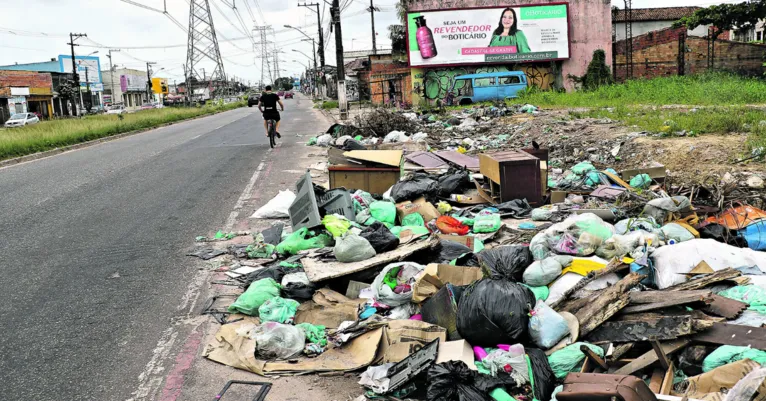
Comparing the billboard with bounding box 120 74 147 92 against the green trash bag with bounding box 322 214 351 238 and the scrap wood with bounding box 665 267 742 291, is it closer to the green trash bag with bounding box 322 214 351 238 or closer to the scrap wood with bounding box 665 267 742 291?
the green trash bag with bounding box 322 214 351 238

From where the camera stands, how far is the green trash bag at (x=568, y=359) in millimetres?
3568

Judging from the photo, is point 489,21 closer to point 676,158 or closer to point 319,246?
point 676,158

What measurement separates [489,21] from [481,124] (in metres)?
16.6

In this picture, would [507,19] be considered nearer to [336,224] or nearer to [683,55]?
[683,55]

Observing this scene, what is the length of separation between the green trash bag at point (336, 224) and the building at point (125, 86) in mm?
88515

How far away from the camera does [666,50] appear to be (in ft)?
108

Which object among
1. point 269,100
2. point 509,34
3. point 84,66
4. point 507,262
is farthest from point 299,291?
point 84,66

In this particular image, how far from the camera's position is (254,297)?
492 centimetres

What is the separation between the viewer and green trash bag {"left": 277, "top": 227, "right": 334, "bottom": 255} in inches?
246

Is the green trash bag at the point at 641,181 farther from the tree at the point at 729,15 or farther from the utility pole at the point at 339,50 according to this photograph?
the tree at the point at 729,15

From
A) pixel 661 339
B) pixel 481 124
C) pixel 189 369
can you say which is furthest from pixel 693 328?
pixel 481 124

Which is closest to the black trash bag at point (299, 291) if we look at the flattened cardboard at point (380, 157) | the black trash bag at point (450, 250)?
the black trash bag at point (450, 250)

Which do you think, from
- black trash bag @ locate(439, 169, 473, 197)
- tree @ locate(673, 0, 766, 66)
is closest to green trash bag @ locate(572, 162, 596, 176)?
black trash bag @ locate(439, 169, 473, 197)

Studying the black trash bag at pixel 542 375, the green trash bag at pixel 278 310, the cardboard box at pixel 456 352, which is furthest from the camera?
the green trash bag at pixel 278 310
